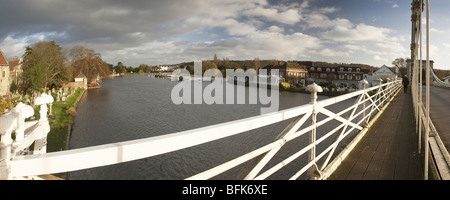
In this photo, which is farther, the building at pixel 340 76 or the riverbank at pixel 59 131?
the building at pixel 340 76

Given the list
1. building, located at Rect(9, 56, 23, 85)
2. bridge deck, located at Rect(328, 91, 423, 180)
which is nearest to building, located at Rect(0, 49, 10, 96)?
building, located at Rect(9, 56, 23, 85)

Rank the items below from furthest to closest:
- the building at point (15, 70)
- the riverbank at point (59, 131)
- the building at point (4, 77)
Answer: the building at point (15, 70) < the building at point (4, 77) < the riverbank at point (59, 131)

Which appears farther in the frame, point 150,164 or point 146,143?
point 150,164

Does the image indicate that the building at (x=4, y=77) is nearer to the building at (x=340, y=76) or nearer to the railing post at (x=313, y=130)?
the railing post at (x=313, y=130)

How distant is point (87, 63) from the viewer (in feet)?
165

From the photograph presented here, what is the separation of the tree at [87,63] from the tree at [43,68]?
489 inches

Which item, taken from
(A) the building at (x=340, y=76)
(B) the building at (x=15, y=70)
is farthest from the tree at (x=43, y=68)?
(A) the building at (x=340, y=76)

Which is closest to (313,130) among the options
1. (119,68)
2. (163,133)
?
(163,133)

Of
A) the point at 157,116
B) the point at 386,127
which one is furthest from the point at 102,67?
the point at 386,127

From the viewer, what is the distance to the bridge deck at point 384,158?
2.79 meters

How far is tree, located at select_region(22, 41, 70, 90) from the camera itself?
26.5 metres
